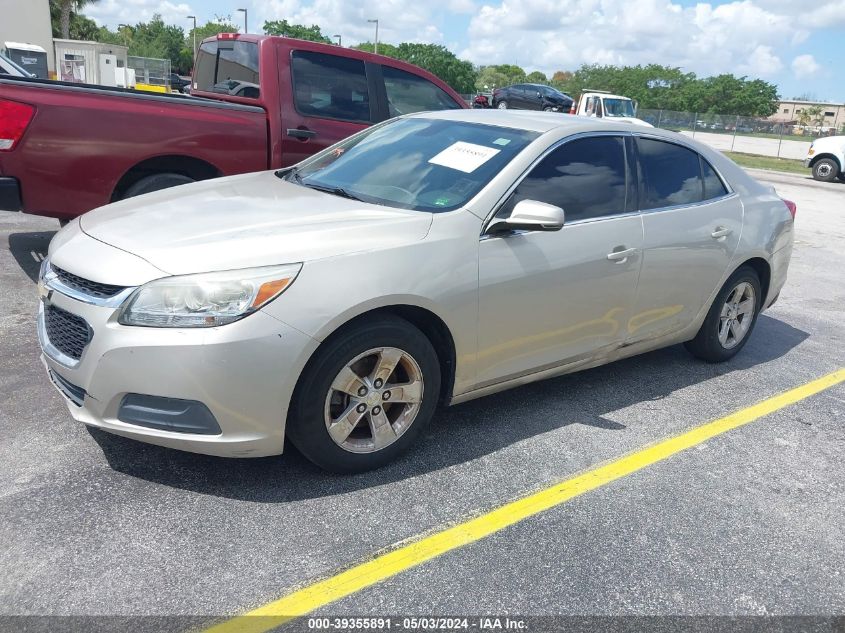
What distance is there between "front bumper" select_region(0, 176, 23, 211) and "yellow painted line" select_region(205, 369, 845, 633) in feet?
12.9

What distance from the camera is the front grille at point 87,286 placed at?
294cm

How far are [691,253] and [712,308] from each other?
0.64 m

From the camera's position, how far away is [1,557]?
2.66 meters

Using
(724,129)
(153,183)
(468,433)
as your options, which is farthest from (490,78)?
(468,433)

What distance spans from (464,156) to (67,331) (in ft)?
6.91

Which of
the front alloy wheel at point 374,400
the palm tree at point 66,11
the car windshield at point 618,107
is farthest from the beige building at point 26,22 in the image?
the front alloy wheel at point 374,400

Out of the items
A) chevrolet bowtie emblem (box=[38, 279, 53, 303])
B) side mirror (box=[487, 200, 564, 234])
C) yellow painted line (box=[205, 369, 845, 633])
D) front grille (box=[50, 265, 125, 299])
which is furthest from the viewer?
side mirror (box=[487, 200, 564, 234])

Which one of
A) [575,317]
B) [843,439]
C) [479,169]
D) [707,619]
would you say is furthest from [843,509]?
[479,169]

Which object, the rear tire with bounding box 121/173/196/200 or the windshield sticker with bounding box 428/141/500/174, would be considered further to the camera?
the rear tire with bounding box 121/173/196/200

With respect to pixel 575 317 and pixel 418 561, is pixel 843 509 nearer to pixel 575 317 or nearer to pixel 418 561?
pixel 575 317

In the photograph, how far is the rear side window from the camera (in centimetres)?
662

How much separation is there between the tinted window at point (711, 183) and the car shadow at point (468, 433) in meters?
1.23

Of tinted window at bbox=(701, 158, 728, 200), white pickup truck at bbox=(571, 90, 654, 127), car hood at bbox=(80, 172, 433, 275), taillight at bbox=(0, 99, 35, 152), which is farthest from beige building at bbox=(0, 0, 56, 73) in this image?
tinted window at bbox=(701, 158, 728, 200)

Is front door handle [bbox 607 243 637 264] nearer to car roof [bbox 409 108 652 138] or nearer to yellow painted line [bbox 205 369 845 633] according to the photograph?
car roof [bbox 409 108 652 138]
